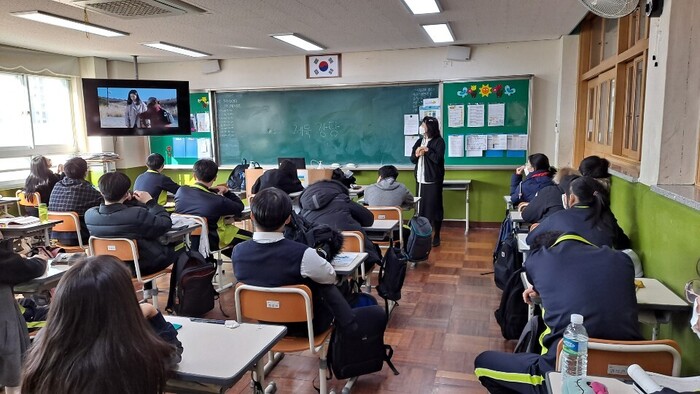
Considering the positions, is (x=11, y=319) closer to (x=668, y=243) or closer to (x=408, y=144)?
(x=668, y=243)

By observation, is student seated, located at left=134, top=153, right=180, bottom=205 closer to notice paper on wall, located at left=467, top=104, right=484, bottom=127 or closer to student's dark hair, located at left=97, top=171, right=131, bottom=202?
student's dark hair, located at left=97, top=171, right=131, bottom=202

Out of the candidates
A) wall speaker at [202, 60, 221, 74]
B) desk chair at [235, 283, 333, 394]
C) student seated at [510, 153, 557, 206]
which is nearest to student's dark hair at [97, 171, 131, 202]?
desk chair at [235, 283, 333, 394]

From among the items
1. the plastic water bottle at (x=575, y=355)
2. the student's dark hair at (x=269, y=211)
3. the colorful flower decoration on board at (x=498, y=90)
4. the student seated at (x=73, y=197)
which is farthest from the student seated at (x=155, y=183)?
the plastic water bottle at (x=575, y=355)

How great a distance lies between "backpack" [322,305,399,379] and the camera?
2520 millimetres

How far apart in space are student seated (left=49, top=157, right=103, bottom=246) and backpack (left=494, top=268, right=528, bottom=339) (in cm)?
359

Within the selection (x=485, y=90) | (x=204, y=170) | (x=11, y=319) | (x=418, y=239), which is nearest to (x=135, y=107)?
(x=204, y=170)

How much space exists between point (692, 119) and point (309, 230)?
A: 223cm

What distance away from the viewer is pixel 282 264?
2.32 meters

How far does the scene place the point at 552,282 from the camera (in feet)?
6.42

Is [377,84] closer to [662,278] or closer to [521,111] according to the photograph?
[521,111]

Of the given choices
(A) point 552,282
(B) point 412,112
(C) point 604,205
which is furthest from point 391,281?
(B) point 412,112

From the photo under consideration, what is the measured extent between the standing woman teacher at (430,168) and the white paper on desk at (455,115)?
1043mm

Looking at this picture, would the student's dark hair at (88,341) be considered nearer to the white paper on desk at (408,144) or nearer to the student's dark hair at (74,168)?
the student's dark hair at (74,168)

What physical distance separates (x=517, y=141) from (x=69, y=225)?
544cm
